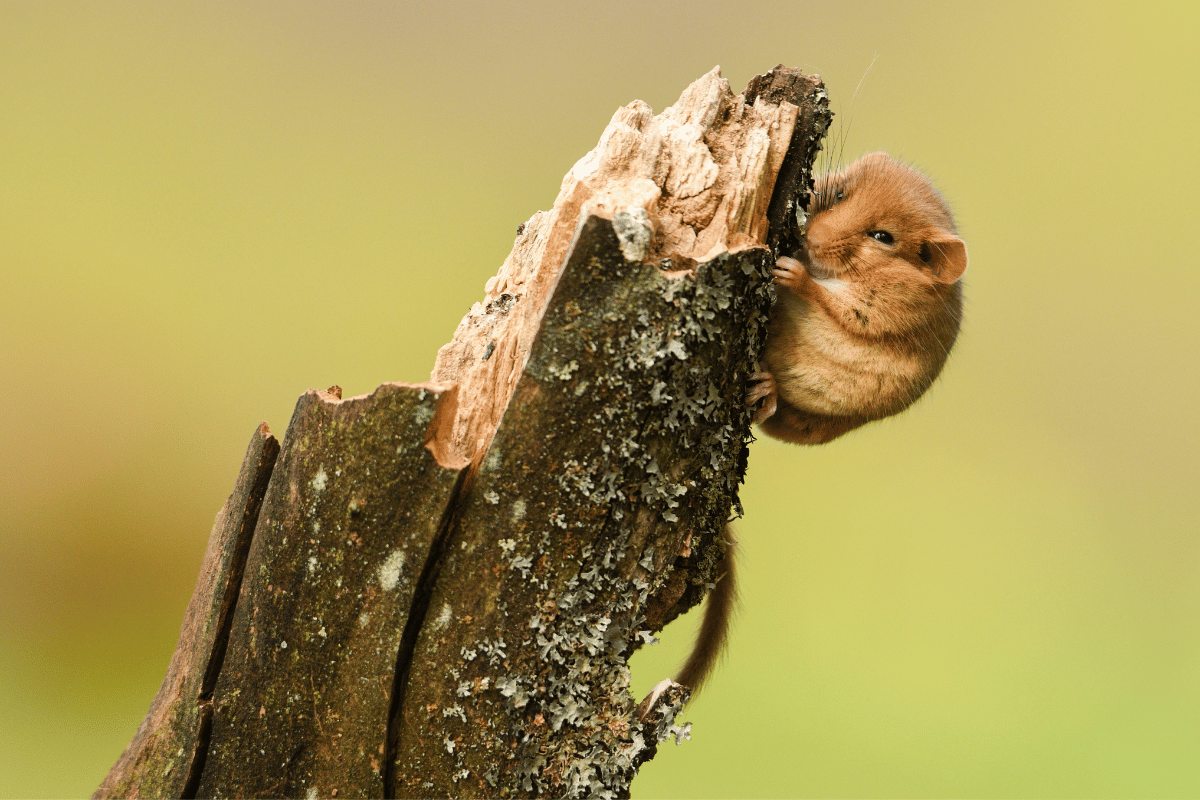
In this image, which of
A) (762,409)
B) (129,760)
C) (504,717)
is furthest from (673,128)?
(129,760)

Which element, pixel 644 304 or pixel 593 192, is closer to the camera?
pixel 644 304

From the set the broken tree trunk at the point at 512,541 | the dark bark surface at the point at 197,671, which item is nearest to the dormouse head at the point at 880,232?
the broken tree trunk at the point at 512,541

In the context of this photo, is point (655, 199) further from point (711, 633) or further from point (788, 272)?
point (711, 633)

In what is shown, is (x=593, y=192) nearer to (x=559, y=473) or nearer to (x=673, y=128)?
(x=673, y=128)

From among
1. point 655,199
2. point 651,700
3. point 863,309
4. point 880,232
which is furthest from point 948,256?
point 651,700

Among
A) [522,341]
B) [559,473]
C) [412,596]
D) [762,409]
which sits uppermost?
[762,409]

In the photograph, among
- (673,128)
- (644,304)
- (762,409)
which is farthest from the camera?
(762,409)
